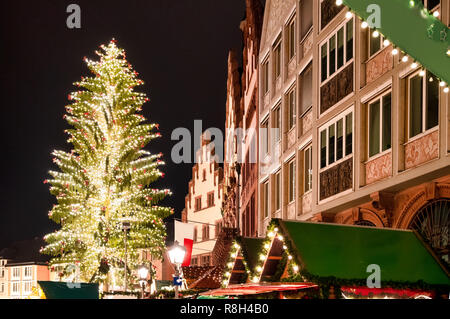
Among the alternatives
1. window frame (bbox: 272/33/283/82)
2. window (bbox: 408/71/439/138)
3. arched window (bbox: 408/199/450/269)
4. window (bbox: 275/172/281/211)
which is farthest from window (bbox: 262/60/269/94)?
arched window (bbox: 408/199/450/269)

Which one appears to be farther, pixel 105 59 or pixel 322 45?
pixel 105 59

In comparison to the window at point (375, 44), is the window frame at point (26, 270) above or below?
below

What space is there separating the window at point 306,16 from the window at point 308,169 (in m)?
4.35

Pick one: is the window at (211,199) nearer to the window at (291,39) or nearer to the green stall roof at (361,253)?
the window at (291,39)

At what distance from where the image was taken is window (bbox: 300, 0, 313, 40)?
24.2 meters

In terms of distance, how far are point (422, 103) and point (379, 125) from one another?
2.36 metres

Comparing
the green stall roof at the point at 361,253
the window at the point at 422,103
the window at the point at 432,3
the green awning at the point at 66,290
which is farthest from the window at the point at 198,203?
the green stall roof at the point at 361,253

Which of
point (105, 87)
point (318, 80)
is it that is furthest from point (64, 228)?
point (318, 80)

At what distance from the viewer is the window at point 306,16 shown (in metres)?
24.2

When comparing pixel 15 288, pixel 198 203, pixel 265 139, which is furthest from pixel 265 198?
pixel 15 288

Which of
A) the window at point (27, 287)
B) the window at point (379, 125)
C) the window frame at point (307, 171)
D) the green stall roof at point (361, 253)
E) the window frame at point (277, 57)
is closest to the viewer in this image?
the green stall roof at point (361, 253)
